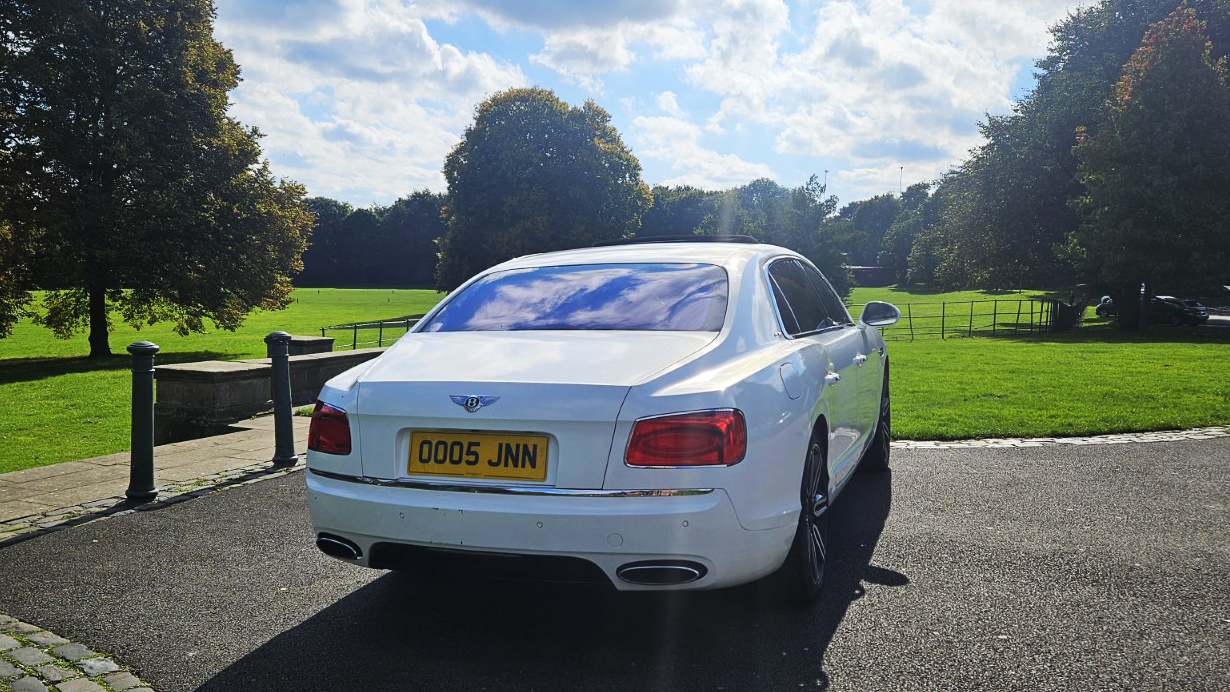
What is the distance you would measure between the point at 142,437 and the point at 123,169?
20.2m

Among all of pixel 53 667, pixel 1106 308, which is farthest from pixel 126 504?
pixel 1106 308

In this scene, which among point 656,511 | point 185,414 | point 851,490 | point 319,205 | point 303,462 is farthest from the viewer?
point 319,205

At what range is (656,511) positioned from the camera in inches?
127

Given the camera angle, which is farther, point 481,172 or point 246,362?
point 481,172

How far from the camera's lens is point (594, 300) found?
14.3ft

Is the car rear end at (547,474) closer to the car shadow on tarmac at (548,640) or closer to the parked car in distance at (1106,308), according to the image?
the car shadow on tarmac at (548,640)

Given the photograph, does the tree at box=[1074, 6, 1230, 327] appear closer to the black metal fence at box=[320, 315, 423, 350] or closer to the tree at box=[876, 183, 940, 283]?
the black metal fence at box=[320, 315, 423, 350]

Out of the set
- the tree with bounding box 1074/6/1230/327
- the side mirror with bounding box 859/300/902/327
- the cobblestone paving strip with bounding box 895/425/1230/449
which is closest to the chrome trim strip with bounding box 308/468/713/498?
the side mirror with bounding box 859/300/902/327

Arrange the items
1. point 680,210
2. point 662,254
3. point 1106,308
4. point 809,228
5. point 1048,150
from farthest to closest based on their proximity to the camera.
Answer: point 680,210 → point 809,228 → point 1106,308 → point 1048,150 → point 662,254

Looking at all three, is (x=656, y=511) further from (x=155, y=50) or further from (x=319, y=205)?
(x=319, y=205)

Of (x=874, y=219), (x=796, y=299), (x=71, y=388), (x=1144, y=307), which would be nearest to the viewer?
(x=796, y=299)

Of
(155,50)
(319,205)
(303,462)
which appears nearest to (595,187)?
(155,50)

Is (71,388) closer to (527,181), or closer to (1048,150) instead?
(527,181)

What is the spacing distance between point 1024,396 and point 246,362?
32.6 feet
